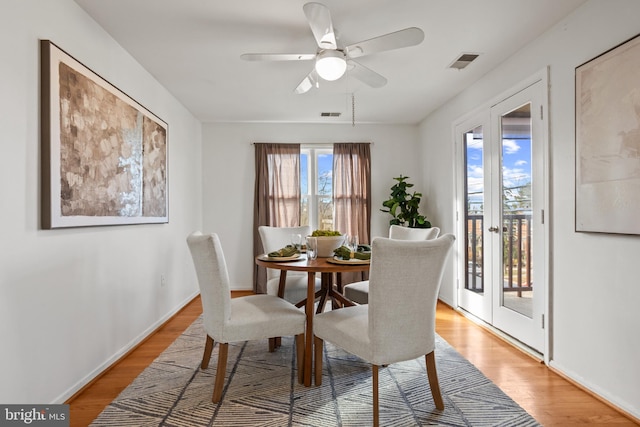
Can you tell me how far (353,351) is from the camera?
74.2 inches

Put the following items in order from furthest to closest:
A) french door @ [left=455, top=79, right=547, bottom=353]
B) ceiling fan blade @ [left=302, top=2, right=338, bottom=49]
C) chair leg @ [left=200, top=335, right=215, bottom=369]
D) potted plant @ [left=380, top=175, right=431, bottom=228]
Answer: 1. potted plant @ [left=380, top=175, right=431, bottom=228]
2. french door @ [left=455, top=79, right=547, bottom=353]
3. chair leg @ [left=200, top=335, right=215, bottom=369]
4. ceiling fan blade @ [left=302, top=2, right=338, bottom=49]

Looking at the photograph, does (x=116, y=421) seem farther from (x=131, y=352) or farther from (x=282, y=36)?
(x=282, y=36)

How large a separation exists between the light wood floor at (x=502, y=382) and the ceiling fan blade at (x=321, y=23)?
2.45 metres

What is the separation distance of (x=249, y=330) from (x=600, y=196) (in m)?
2.24

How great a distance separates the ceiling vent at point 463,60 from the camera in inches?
116

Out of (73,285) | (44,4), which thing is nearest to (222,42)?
(44,4)

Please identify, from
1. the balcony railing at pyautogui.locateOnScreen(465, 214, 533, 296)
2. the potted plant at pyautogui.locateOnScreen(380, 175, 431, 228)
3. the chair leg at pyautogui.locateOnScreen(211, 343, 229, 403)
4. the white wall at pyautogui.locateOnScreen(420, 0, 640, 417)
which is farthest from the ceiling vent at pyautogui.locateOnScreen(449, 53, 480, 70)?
the chair leg at pyautogui.locateOnScreen(211, 343, 229, 403)

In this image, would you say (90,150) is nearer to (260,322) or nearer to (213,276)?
(213,276)

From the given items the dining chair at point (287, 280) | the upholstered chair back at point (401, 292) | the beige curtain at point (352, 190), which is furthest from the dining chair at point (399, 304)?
the beige curtain at point (352, 190)

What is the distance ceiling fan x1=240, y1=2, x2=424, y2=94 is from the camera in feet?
6.43

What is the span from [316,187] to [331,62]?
2941 millimetres

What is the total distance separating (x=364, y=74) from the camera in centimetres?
262

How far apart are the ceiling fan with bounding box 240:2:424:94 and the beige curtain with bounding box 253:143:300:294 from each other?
2425 millimetres

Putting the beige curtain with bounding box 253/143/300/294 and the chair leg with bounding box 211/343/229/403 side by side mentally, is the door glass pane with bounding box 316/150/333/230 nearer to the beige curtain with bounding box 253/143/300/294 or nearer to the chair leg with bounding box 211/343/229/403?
the beige curtain with bounding box 253/143/300/294
